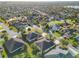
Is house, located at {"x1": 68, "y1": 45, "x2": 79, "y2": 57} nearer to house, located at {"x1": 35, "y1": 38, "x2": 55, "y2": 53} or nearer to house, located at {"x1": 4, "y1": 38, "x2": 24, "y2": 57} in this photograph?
house, located at {"x1": 35, "y1": 38, "x2": 55, "y2": 53}

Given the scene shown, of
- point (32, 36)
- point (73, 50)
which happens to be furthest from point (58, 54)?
point (32, 36)

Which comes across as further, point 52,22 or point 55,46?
point 52,22

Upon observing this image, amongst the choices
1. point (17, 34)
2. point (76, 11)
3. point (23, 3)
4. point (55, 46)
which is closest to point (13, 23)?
point (17, 34)

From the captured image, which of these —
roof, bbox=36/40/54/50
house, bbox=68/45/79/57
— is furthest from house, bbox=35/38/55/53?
house, bbox=68/45/79/57

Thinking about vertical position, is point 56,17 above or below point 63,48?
above

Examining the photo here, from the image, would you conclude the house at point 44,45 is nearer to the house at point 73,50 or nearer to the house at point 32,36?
the house at point 32,36

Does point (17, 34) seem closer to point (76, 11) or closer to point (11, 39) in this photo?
point (11, 39)

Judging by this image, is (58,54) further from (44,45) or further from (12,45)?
(12,45)
